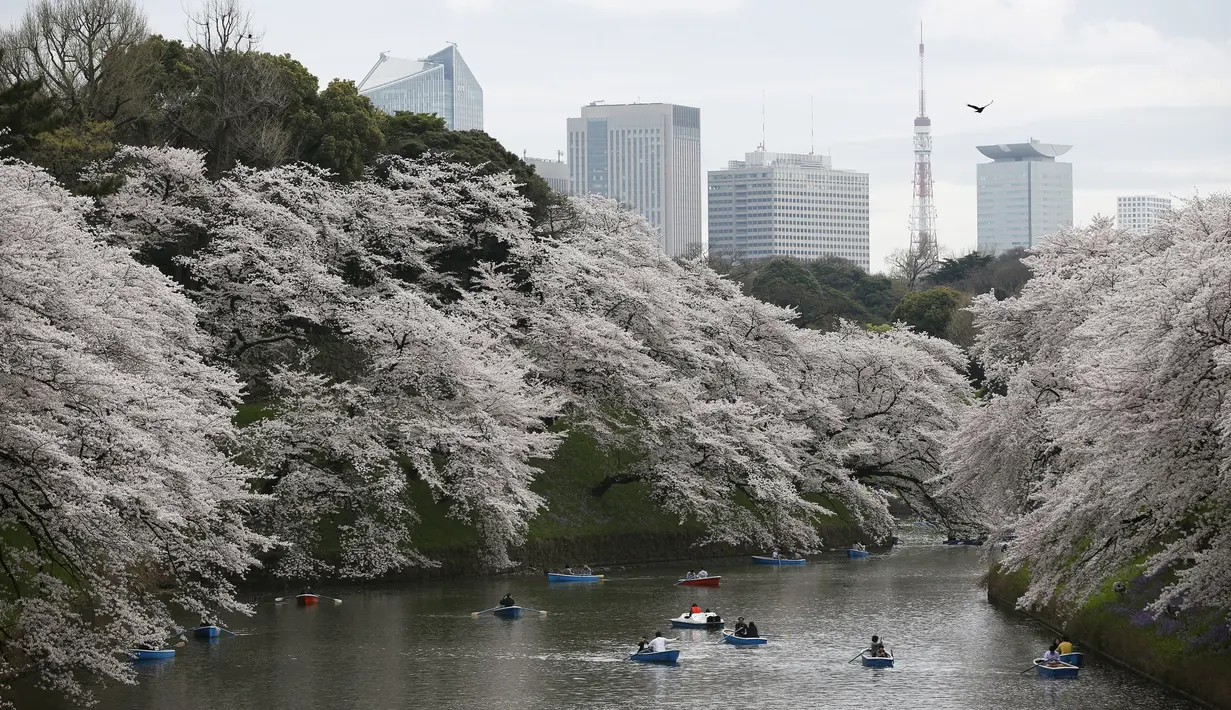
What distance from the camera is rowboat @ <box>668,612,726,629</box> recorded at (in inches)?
1575

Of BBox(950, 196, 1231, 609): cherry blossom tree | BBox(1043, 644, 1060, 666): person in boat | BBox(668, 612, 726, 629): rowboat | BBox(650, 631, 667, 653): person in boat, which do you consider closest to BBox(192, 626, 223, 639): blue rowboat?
BBox(650, 631, 667, 653): person in boat

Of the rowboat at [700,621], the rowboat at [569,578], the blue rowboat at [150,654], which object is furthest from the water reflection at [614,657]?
the rowboat at [569,578]

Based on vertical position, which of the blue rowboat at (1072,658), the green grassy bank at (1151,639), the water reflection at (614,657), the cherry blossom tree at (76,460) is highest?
the cherry blossom tree at (76,460)

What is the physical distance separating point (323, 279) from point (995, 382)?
2654 cm

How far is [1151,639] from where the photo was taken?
3195 centimetres

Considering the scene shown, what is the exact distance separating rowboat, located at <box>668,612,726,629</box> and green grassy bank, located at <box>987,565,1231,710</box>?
377 inches

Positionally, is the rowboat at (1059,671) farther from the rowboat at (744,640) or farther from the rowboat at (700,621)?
the rowboat at (700,621)

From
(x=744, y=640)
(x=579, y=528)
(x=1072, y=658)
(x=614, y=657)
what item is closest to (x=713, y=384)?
(x=579, y=528)

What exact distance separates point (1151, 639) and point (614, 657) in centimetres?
1303

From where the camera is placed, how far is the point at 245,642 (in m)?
36.8

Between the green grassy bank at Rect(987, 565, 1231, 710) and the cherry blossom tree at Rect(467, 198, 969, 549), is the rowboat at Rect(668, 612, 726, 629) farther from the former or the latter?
the cherry blossom tree at Rect(467, 198, 969, 549)

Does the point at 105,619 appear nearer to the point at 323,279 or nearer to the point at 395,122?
the point at 323,279

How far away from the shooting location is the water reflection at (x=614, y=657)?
3030 cm

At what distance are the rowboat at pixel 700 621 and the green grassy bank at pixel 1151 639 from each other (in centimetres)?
957
